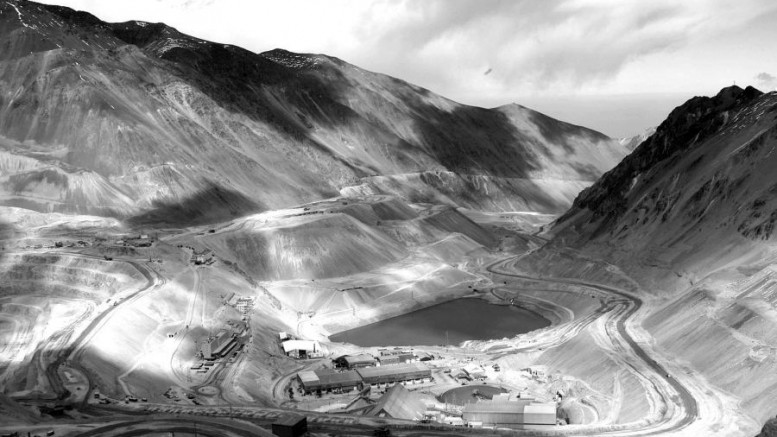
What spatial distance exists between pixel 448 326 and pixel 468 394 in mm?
42183

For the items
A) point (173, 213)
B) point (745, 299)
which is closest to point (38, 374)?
point (745, 299)

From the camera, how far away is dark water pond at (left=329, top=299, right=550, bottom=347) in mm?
120812

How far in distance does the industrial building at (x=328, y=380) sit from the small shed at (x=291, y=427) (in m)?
22.0

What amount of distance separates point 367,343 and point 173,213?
249ft

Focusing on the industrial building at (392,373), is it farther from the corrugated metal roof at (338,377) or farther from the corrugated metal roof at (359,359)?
the corrugated metal roof at (359,359)

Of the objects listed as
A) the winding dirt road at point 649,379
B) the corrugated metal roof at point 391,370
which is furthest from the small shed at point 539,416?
the corrugated metal roof at point 391,370

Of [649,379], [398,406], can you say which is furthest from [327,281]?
[649,379]

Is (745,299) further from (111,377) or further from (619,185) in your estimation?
(619,185)

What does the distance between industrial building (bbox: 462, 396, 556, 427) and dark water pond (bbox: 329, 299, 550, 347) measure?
130ft

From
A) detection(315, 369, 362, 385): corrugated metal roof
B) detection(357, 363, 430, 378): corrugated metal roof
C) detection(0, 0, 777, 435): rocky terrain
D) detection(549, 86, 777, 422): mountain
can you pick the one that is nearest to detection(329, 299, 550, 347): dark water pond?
detection(0, 0, 777, 435): rocky terrain

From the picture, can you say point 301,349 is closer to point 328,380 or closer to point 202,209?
point 328,380

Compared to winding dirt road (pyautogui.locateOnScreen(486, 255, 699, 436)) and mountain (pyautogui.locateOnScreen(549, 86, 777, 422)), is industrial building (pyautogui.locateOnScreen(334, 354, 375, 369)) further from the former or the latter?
mountain (pyautogui.locateOnScreen(549, 86, 777, 422))

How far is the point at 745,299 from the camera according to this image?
92.8 metres

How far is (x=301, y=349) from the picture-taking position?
10256 cm
